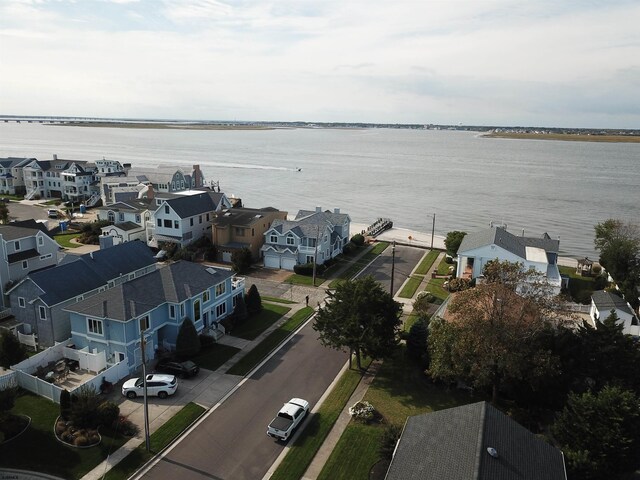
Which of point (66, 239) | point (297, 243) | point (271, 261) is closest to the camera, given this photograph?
point (297, 243)

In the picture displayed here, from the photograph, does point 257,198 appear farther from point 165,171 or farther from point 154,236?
point 154,236

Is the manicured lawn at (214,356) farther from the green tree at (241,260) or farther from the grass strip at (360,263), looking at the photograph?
the green tree at (241,260)

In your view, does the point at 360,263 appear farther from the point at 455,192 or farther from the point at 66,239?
the point at 455,192

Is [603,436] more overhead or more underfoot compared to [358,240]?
more overhead

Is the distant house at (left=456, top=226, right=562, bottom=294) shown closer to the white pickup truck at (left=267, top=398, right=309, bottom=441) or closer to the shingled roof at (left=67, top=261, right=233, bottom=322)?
the shingled roof at (left=67, top=261, right=233, bottom=322)

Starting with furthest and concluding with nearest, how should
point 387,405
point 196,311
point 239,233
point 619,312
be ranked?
1. point 239,233
2. point 619,312
3. point 196,311
4. point 387,405

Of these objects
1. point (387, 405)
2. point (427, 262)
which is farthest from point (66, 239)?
point (387, 405)

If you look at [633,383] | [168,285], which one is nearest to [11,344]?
[168,285]
